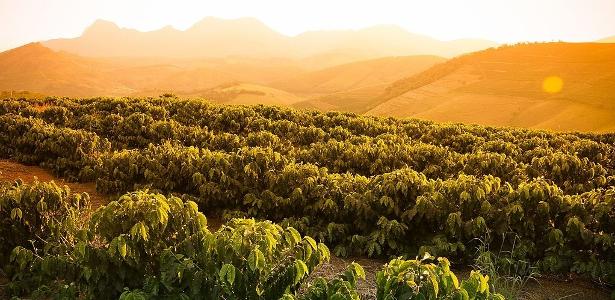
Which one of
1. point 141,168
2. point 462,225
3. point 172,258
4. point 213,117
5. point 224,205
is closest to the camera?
point 172,258

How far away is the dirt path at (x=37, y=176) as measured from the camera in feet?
39.0

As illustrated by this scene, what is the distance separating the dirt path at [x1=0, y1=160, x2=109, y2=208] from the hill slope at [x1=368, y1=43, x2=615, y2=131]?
149 ft

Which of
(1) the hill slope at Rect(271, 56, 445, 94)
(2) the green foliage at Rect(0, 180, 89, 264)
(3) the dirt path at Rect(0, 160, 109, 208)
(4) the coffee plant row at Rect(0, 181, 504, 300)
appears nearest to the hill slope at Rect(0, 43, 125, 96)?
(1) the hill slope at Rect(271, 56, 445, 94)

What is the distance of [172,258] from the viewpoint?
17.0 ft

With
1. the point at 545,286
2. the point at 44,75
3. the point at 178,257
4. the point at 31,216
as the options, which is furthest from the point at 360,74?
the point at 178,257

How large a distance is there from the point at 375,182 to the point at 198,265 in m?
4.65

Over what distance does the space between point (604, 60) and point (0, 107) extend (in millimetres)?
78439

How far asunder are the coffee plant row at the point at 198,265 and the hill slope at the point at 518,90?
4706 centimetres

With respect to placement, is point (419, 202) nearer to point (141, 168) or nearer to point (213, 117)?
point (141, 168)

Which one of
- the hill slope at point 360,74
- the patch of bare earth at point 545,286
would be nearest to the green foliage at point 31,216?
the patch of bare earth at point 545,286

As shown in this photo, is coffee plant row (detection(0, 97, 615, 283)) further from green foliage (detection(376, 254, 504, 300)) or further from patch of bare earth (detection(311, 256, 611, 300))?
green foliage (detection(376, 254, 504, 300))

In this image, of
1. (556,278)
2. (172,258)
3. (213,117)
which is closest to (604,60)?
(213,117)

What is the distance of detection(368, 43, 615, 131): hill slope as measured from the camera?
53906 mm

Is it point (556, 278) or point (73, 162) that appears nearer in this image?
point (556, 278)
